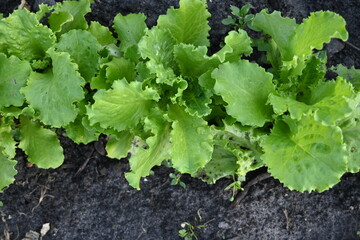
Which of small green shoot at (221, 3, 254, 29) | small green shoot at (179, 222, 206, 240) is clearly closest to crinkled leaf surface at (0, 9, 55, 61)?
small green shoot at (221, 3, 254, 29)

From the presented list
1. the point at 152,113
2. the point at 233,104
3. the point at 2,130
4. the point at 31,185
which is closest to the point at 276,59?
the point at 233,104

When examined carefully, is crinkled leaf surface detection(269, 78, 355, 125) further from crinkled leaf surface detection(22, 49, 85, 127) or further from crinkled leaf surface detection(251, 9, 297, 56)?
crinkled leaf surface detection(22, 49, 85, 127)

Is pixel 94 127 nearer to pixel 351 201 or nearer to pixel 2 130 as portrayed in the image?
pixel 2 130

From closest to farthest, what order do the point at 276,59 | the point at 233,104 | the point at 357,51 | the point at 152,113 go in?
the point at 233,104 < the point at 152,113 < the point at 276,59 < the point at 357,51

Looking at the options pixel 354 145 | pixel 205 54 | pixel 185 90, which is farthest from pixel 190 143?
pixel 354 145

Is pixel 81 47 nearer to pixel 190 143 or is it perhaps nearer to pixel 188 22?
pixel 188 22

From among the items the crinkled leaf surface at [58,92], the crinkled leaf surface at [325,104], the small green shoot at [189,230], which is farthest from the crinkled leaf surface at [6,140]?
the crinkled leaf surface at [325,104]
